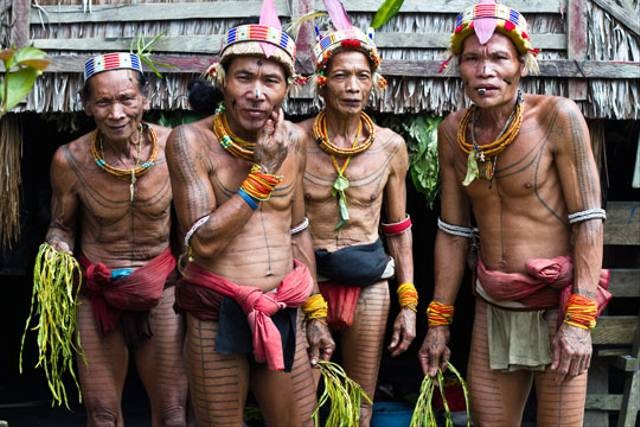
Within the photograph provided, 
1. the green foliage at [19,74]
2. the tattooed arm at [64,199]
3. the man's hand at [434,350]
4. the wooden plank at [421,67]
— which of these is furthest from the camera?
the wooden plank at [421,67]

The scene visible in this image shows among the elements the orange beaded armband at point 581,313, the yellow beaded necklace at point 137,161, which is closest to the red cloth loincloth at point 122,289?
the yellow beaded necklace at point 137,161

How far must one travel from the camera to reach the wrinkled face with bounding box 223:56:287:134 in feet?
14.9

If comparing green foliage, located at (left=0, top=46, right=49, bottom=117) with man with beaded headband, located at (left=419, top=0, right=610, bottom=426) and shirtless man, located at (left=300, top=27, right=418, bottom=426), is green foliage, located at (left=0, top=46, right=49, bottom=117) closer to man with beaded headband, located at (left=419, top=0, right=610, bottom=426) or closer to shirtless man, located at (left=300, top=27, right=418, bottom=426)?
man with beaded headband, located at (left=419, top=0, right=610, bottom=426)

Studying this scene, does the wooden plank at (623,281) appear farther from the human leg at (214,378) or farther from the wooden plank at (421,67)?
the human leg at (214,378)

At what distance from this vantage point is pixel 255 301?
4.45 m

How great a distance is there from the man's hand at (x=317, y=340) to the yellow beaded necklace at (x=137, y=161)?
139 centimetres

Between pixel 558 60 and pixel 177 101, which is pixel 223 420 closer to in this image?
pixel 177 101

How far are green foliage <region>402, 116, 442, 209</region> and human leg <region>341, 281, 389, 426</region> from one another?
101 cm

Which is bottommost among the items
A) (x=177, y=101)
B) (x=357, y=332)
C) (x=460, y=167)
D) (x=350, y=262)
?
(x=357, y=332)

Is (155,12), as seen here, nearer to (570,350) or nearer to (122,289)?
(122,289)

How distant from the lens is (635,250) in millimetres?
7344

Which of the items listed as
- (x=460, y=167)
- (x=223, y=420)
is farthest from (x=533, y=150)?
(x=223, y=420)

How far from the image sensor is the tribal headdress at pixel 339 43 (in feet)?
18.9

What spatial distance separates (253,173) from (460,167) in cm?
113
